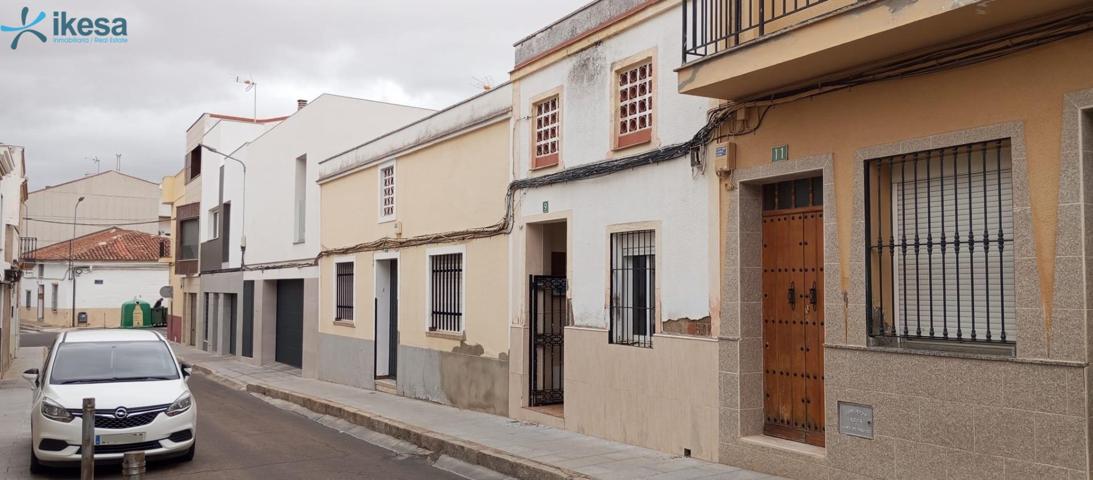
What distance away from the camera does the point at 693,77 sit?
7.96 m

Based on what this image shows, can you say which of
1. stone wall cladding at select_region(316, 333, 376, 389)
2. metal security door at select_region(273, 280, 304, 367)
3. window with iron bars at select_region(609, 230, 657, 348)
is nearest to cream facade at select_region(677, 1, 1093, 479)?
window with iron bars at select_region(609, 230, 657, 348)

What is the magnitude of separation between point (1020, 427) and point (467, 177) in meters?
9.41

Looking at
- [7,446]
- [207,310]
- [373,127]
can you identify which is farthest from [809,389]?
[207,310]

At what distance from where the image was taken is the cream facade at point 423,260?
13.1 meters

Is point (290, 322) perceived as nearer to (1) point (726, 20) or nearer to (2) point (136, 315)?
(1) point (726, 20)

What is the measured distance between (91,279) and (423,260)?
41280 mm

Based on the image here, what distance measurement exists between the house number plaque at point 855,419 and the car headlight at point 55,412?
7512 mm

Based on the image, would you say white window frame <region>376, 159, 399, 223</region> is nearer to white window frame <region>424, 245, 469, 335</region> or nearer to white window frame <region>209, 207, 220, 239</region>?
white window frame <region>424, 245, 469, 335</region>

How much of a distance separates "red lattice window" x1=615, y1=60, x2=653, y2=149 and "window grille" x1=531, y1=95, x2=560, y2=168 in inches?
57.8

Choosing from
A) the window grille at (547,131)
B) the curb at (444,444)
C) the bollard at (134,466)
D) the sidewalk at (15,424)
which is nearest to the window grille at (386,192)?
the curb at (444,444)

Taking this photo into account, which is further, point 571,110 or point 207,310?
point 207,310

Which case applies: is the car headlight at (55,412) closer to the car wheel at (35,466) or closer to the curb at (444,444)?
the car wheel at (35,466)

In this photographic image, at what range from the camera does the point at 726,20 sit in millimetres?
8273

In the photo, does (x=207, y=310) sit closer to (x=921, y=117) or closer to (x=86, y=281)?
(x=86, y=281)
